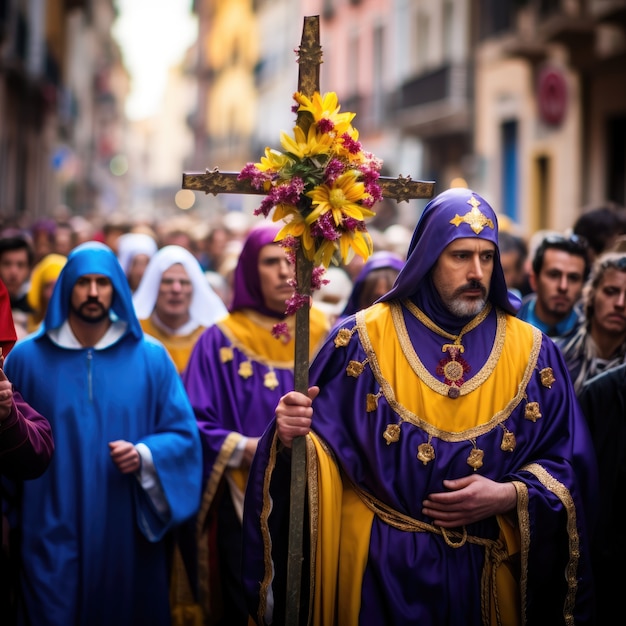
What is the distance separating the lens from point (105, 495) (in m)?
5.55

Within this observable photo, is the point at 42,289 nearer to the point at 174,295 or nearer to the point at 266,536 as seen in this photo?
the point at 174,295

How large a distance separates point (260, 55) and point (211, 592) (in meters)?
48.6

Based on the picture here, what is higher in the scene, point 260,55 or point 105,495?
point 260,55

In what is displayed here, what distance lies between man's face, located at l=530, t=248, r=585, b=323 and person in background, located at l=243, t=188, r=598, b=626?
6.24 ft

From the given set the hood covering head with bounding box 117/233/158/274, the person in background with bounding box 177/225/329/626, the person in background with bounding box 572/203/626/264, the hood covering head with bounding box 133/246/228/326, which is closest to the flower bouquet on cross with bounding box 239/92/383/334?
the person in background with bounding box 177/225/329/626

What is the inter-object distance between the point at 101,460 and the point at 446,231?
2.03 metres

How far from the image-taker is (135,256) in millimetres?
9414

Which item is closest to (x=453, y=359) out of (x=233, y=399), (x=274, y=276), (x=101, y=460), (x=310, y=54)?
(x=310, y=54)

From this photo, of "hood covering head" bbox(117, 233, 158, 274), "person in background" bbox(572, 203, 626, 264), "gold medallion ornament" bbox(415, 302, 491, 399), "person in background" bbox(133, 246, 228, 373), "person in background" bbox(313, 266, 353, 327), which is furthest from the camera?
"hood covering head" bbox(117, 233, 158, 274)

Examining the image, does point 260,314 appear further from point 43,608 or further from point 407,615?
point 407,615

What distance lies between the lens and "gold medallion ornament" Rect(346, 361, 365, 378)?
15.1 feet

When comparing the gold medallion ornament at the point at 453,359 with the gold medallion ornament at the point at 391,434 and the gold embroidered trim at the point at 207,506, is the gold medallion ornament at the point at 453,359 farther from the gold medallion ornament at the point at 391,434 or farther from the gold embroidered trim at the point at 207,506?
the gold embroidered trim at the point at 207,506

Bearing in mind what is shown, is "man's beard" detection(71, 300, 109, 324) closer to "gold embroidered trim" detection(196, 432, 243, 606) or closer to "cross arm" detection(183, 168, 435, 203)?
"gold embroidered trim" detection(196, 432, 243, 606)

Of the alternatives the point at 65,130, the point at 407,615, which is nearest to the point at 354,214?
the point at 407,615
